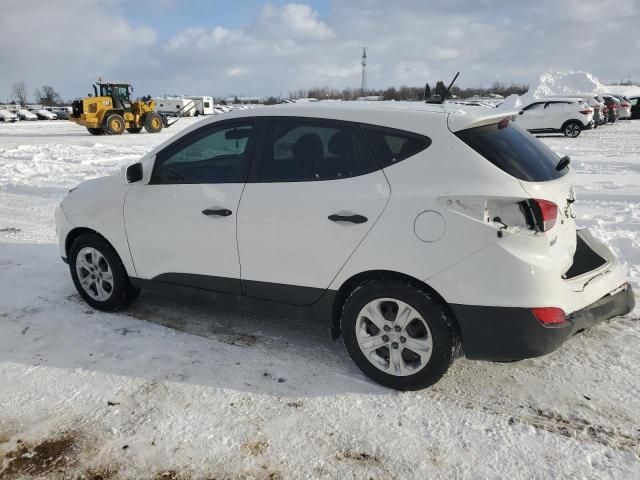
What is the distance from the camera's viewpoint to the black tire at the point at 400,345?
3.09m

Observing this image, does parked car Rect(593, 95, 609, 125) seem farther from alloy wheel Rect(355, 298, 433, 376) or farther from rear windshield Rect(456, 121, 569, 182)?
alloy wheel Rect(355, 298, 433, 376)

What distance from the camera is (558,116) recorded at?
21.6 meters

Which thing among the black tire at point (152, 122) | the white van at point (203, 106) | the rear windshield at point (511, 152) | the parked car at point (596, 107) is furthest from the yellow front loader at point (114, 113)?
the white van at point (203, 106)

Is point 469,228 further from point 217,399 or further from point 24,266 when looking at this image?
point 24,266

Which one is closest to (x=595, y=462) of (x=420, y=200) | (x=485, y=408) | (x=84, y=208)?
(x=485, y=408)

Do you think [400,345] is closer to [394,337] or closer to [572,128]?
[394,337]

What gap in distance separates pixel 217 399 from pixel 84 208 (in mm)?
2255

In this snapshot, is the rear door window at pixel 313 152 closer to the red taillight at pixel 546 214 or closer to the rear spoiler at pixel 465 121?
the rear spoiler at pixel 465 121

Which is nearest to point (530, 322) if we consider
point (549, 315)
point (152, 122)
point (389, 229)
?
point (549, 315)

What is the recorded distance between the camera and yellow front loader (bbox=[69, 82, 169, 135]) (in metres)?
24.9

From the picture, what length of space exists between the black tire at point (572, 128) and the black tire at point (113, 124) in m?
20.2

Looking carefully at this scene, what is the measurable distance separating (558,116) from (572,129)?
0.78 metres

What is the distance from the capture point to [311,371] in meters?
3.59

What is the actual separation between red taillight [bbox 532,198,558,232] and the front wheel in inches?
815
